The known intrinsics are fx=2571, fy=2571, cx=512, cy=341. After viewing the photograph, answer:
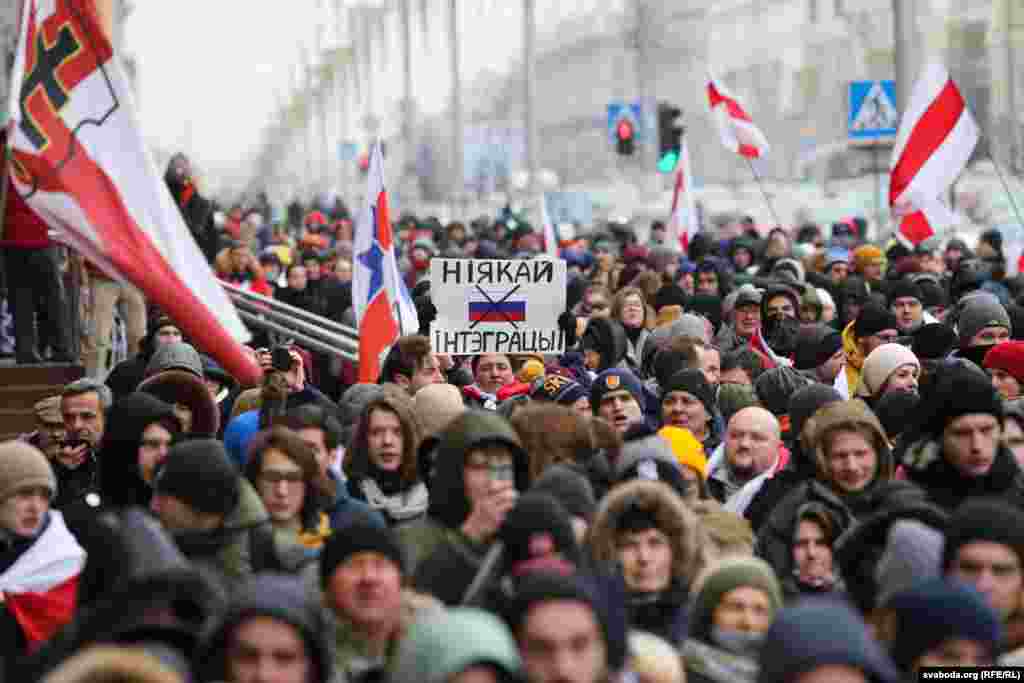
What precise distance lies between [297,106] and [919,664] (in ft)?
444

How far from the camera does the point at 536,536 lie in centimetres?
679

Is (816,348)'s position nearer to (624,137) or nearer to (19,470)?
(19,470)

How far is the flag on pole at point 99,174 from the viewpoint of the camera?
871 cm

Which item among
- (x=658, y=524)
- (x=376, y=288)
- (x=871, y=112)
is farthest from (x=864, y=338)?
(x=871, y=112)

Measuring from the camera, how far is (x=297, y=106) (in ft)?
459

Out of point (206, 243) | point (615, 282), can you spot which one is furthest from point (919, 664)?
point (206, 243)

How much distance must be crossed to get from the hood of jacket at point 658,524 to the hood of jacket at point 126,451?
202 centimetres

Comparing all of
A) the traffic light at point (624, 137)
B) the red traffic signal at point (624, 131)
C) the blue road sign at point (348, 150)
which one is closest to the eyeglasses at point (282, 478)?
the traffic light at point (624, 137)

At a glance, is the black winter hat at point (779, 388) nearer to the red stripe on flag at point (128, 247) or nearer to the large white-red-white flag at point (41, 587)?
the red stripe on flag at point (128, 247)

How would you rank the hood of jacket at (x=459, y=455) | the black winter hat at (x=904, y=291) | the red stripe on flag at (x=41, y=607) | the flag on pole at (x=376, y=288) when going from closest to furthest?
the hood of jacket at (x=459, y=455) → the red stripe on flag at (x=41, y=607) → the flag on pole at (x=376, y=288) → the black winter hat at (x=904, y=291)

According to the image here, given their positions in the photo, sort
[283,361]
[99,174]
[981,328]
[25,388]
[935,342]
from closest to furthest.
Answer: [99,174] < [283,361] < [981,328] < [935,342] < [25,388]

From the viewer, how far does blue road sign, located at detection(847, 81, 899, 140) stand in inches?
909

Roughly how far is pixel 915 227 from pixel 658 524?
37.2ft

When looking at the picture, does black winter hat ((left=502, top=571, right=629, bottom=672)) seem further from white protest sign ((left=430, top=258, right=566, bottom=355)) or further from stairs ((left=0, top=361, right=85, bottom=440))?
stairs ((left=0, top=361, right=85, bottom=440))
